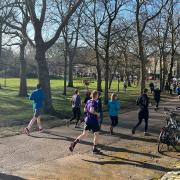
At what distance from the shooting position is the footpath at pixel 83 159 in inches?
394

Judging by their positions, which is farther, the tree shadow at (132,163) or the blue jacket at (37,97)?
the blue jacket at (37,97)

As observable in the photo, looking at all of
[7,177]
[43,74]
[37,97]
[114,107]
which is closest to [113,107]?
[114,107]

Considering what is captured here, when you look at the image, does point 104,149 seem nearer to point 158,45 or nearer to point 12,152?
point 12,152

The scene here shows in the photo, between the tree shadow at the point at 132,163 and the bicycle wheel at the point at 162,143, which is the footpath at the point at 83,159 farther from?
the bicycle wheel at the point at 162,143

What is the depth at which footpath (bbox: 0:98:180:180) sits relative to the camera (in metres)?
10.0

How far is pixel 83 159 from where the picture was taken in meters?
11.6

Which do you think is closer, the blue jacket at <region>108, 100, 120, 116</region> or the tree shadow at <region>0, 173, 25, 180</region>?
the tree shadow at <region>0, 173, 25, 180</region>

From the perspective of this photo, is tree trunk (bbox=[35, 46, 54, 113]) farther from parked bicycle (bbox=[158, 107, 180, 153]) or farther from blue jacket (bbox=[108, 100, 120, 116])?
parked bicycle (bbox=[158, 107, 180, 153])

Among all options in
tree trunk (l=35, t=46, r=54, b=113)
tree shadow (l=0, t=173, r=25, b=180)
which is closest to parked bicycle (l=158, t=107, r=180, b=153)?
tree shadow (l=0, t=173, r=25, b=180)

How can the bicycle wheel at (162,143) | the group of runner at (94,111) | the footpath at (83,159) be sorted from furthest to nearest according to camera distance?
the bicycle wheel at (162,143)
the group of runner at (94,111)
the footpath at (83,159)

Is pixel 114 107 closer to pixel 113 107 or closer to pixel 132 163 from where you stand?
pixel 113 107

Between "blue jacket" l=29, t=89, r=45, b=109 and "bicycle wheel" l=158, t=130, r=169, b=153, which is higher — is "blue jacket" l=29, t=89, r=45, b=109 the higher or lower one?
the higher one

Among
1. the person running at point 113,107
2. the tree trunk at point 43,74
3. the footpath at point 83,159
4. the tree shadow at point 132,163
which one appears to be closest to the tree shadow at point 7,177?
the footpath at point 83,159

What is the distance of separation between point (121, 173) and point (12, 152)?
3.50 meters
